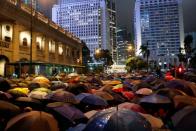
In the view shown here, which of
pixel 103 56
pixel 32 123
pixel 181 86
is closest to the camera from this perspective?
pixel 32 123

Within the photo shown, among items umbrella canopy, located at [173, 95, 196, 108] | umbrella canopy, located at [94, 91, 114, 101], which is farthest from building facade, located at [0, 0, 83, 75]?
umbrella canopy, located at [173, 95, 196, 108]

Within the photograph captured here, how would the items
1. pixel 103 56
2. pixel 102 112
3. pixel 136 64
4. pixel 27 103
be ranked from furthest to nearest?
pixel 103 56, pixel 136 64, pixel 27 103, pixel 102 112

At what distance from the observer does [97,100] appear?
344 inches

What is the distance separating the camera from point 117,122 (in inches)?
167

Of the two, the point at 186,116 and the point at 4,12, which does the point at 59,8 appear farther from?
the point at 186,116

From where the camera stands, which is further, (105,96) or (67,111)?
(105,96)

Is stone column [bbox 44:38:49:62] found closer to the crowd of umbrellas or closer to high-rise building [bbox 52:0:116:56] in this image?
the crowd of umbrellas

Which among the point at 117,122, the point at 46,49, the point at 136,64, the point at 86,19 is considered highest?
the point at 86,19

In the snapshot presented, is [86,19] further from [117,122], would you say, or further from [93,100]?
[117,122]

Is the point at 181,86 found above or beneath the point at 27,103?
above

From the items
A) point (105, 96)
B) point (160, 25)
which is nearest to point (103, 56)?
point (160, 25)

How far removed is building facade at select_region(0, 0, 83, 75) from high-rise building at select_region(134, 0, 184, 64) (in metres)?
144

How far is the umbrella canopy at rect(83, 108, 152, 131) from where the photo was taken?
420 centimetres

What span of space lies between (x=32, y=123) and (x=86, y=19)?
17955 centimetres
